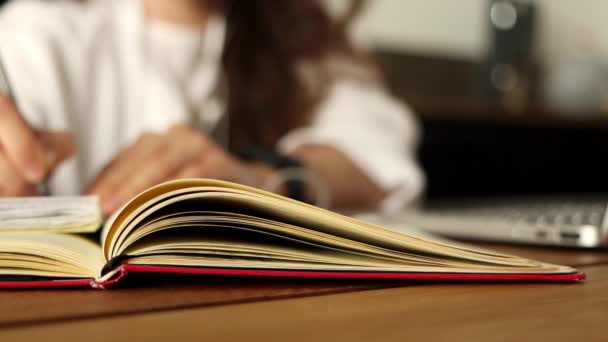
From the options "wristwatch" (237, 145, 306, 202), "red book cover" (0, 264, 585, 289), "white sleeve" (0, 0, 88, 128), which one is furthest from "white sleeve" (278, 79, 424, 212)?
"red book cover" (0, 264, 585, 289)

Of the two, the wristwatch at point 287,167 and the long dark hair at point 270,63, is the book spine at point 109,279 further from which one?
the long dark hair at point 270,63

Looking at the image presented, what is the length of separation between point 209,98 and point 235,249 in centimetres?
81

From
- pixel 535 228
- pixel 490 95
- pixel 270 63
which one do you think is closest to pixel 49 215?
pixel 535 228

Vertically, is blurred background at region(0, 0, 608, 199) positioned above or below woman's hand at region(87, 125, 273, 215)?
above

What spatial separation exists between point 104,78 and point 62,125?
154mm

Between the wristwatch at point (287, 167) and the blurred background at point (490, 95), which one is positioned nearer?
the wristwatch at point (287, 167)

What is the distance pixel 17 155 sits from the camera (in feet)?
1.33

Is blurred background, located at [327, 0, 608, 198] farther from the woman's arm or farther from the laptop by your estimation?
the laptop

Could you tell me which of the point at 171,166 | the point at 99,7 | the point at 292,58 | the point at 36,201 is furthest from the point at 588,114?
the point at 36,201

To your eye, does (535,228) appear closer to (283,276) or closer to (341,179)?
(283,276)

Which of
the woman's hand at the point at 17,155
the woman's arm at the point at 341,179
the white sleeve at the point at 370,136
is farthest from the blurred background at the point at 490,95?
the woman's hand at the point at 17,155

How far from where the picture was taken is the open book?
0.31m

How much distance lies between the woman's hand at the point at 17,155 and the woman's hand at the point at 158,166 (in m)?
0.09

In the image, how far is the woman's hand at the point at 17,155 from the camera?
15.9 inches
